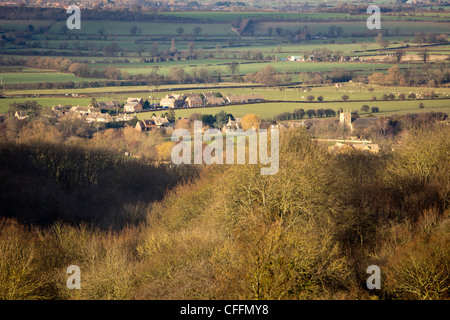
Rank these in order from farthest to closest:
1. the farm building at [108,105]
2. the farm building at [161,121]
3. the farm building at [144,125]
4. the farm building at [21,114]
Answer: the farm building at [108,105] → the farm building at [161,121] → the farm building at [144,125] → the farm building at [21,114]

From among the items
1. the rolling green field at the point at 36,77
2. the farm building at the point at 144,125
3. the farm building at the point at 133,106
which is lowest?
the farm building at the point at 144,125

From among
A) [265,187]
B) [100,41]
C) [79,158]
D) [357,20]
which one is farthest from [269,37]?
[265,187]

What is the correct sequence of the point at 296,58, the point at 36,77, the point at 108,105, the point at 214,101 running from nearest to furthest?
the point at 108,105 → the point at 214,101 → the point at 36,77 → the point at 296,58

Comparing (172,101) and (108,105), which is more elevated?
(172,101)

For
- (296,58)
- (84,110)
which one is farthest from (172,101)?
(296,58)

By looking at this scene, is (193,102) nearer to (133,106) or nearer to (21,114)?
(133,106)

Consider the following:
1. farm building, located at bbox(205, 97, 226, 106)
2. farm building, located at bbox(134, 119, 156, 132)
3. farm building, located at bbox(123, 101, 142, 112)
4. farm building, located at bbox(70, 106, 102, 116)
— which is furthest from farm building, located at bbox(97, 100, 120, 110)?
farm building, located at bbox(205, 97, 226, 106)

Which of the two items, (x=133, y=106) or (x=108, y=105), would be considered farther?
(x=108, y=105)

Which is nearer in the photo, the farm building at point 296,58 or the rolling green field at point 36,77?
the rolling green field at point 36,77

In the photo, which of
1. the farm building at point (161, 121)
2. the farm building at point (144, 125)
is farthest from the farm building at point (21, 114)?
the farm building at point (161, 121)

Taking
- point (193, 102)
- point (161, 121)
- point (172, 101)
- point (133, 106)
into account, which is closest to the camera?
point (161, 121)

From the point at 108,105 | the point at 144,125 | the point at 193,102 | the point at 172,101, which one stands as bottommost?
the point at 144,125

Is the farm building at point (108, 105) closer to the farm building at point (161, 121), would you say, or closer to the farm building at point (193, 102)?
the farm building at point (161, 121)
